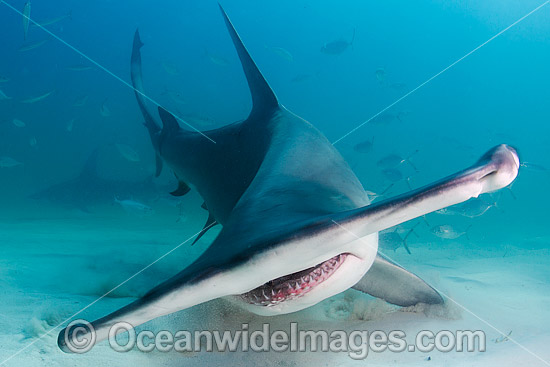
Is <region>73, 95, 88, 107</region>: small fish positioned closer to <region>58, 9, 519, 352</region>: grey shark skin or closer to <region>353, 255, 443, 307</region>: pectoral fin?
<region>58, 9, 519, 352</region>: grey shark skin

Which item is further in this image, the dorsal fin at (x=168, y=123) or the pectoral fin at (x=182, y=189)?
the pectoral fin at (x=182, y=189)

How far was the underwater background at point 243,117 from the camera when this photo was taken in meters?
2.94

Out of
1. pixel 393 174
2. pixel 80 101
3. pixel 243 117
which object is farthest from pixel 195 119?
pixel 243 117

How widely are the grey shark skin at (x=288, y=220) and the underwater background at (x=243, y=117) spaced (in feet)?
2.75

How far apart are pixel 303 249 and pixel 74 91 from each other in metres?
53.1

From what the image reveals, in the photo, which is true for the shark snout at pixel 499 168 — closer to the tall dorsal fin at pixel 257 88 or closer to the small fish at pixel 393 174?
the tall dorsal fin at pixel 257 88

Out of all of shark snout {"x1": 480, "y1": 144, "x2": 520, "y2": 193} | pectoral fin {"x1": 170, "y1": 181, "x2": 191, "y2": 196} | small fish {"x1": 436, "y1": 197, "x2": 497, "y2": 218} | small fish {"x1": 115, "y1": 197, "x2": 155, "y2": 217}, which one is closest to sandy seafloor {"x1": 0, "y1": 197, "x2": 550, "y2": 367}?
pectoral fin {"x1": 170, "y1": 181, "x2": 191, "y2": 196}

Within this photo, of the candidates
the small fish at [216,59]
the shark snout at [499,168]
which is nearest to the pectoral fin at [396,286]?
the shark snout at [499,168]

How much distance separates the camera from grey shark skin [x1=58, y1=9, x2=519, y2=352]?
919 millimetres

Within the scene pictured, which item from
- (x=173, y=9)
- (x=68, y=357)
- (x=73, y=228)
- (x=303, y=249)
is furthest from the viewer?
(x=173, y=9)

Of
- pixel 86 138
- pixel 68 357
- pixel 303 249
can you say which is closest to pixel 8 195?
pixel 86 138

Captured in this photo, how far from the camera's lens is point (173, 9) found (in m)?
52.2

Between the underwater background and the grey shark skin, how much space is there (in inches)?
32.9

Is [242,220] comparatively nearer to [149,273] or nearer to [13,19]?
[149,273]
